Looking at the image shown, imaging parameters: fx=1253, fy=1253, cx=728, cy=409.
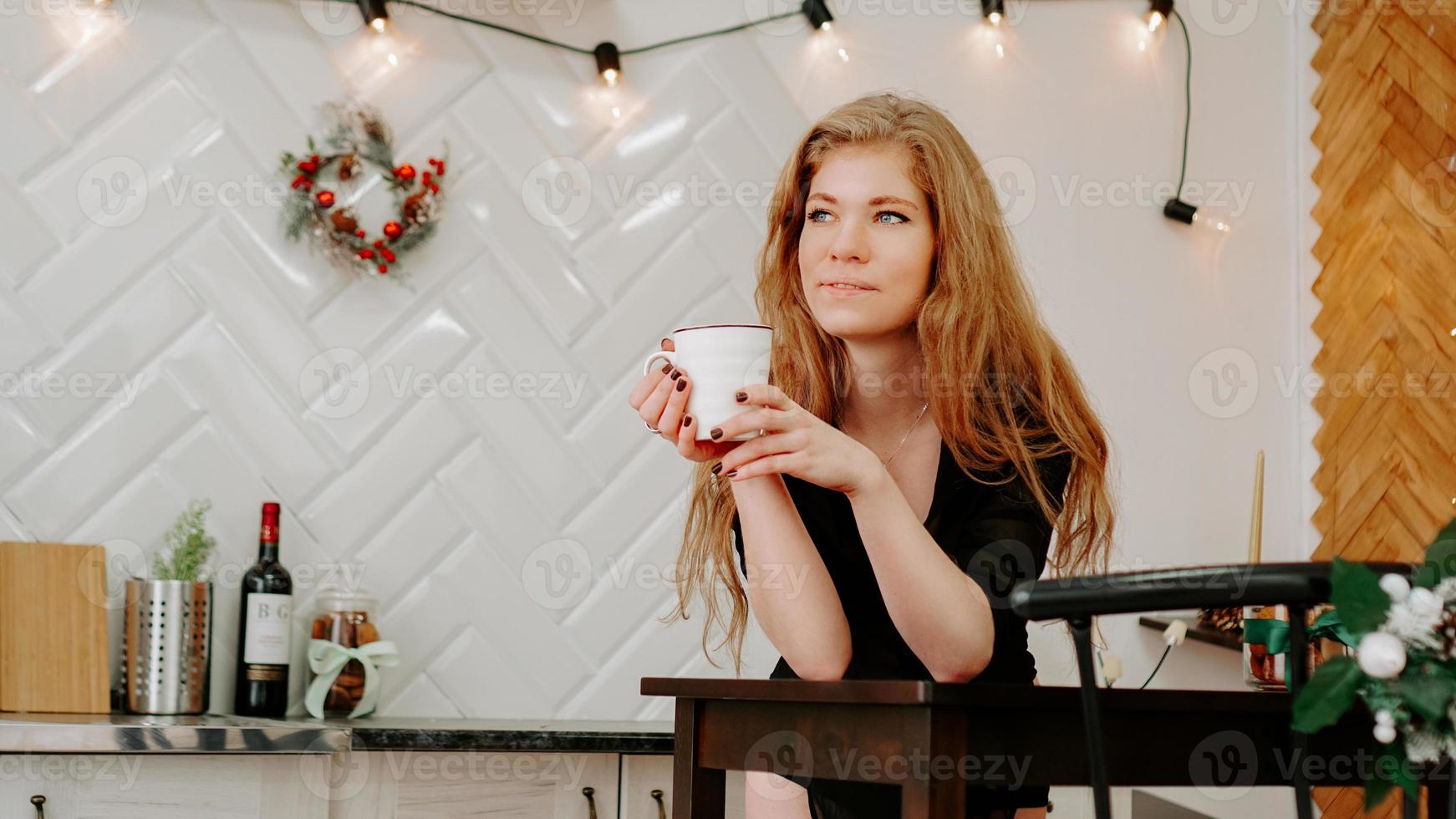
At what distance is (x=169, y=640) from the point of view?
2121 mm

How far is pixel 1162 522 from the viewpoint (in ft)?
8.98

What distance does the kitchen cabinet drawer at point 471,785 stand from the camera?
2016mm

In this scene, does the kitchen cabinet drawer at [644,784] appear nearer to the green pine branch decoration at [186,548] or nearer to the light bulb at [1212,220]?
the green pine branch decoration at [186,548]

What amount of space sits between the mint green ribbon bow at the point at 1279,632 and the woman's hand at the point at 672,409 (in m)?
0.47

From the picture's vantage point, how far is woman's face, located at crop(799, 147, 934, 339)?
1.28 m

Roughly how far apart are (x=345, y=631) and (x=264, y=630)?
15cm

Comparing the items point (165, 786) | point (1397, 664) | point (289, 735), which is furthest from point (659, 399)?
point (165, 786)

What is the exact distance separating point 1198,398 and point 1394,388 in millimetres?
398

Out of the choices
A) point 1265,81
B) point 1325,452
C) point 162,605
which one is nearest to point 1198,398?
point 1325,452

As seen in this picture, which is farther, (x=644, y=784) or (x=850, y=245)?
(x=644, y=784)

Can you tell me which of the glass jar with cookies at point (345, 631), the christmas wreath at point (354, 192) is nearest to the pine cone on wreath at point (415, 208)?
the christmas wreath at point (354, 192)

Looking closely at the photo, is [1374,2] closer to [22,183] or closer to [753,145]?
[753,145]

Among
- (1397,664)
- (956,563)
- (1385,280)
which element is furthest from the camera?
(1385,280)

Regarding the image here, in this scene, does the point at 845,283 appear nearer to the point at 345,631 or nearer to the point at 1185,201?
the point at 345,631
